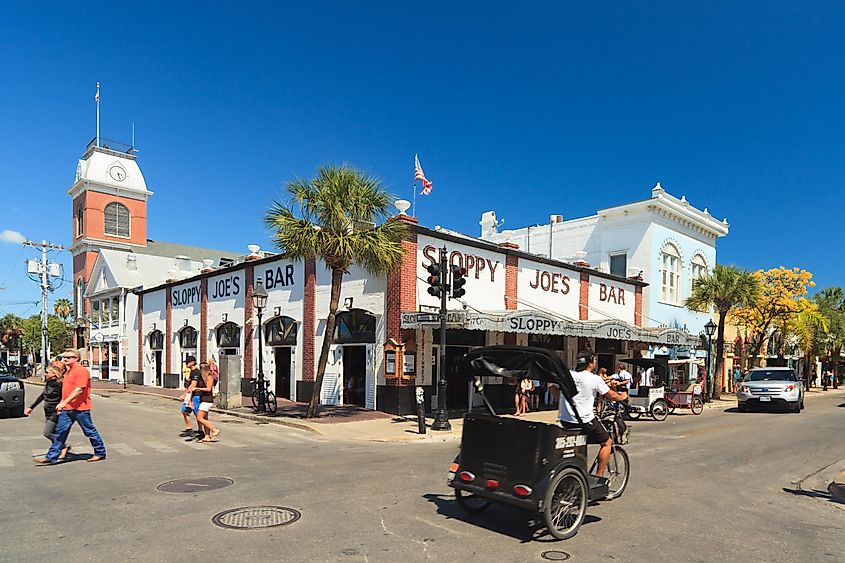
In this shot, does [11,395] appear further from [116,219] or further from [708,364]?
[116,219]

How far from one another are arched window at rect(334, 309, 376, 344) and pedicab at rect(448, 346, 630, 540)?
1295cm

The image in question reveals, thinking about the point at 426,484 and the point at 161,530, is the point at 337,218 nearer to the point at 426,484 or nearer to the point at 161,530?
the point at 426,484

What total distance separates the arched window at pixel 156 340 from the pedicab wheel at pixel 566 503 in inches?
1231

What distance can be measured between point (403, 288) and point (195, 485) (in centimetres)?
1076

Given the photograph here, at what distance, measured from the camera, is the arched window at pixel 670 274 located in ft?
105

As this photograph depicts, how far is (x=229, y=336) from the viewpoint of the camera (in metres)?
27.3

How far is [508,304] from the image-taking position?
2180cm

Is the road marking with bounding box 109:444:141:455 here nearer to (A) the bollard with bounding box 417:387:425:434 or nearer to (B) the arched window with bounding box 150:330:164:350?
(A) the bollard with bounding box 417:387:425:434

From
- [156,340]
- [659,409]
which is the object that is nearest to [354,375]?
[659,409]

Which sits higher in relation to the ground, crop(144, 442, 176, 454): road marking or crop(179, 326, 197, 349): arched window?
crop(179, 326, 197, 349): arched window

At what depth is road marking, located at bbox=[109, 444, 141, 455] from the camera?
11309 millimetres

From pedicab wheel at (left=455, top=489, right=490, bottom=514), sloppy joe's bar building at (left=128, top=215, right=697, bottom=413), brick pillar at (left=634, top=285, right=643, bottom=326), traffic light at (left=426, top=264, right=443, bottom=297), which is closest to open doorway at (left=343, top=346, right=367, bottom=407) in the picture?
sloppy joe's bar building at (left=128, top=215, right=697, bottom=413)

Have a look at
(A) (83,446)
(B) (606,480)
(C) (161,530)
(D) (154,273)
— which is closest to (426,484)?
(B) (606,480)

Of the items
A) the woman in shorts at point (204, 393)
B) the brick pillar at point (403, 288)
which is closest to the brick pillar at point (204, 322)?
the brick pillar at point (403, 288)
